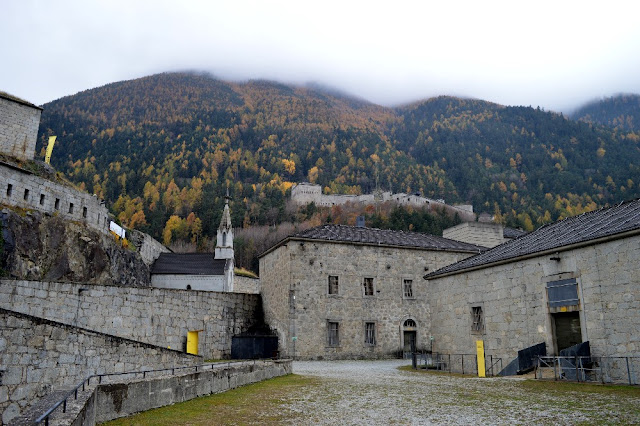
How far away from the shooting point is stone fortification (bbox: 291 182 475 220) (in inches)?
5074

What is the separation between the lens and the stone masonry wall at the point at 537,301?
1392 cm

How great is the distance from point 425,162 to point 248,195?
6980cm

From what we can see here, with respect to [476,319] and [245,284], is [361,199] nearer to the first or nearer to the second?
[245,284]

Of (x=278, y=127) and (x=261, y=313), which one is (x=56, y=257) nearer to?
(x=261, y=313)

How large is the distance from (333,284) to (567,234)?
1504 cm

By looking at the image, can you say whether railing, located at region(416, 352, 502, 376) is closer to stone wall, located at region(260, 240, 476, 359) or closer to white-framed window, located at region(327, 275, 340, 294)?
stone wall, located at region(260, 240, 476, 359)

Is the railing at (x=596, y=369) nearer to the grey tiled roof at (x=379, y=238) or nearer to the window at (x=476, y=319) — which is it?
the window at (x=476, y=319)

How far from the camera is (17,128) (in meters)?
41.2

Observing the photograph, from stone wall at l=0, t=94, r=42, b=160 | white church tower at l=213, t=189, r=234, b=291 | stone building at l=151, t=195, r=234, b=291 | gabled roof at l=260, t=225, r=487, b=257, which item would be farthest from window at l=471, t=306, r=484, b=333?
white church tower at l=213, t=189, r=234, b=291

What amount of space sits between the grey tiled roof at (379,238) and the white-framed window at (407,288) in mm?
2298

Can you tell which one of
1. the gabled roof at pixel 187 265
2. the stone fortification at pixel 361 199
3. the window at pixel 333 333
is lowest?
the window at pixel 333 333

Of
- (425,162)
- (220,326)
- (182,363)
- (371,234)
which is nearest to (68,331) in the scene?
(182,363)

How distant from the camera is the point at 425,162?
17088cm

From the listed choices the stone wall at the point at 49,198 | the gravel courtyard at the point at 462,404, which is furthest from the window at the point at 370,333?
the stone wall at the point at 49,198
